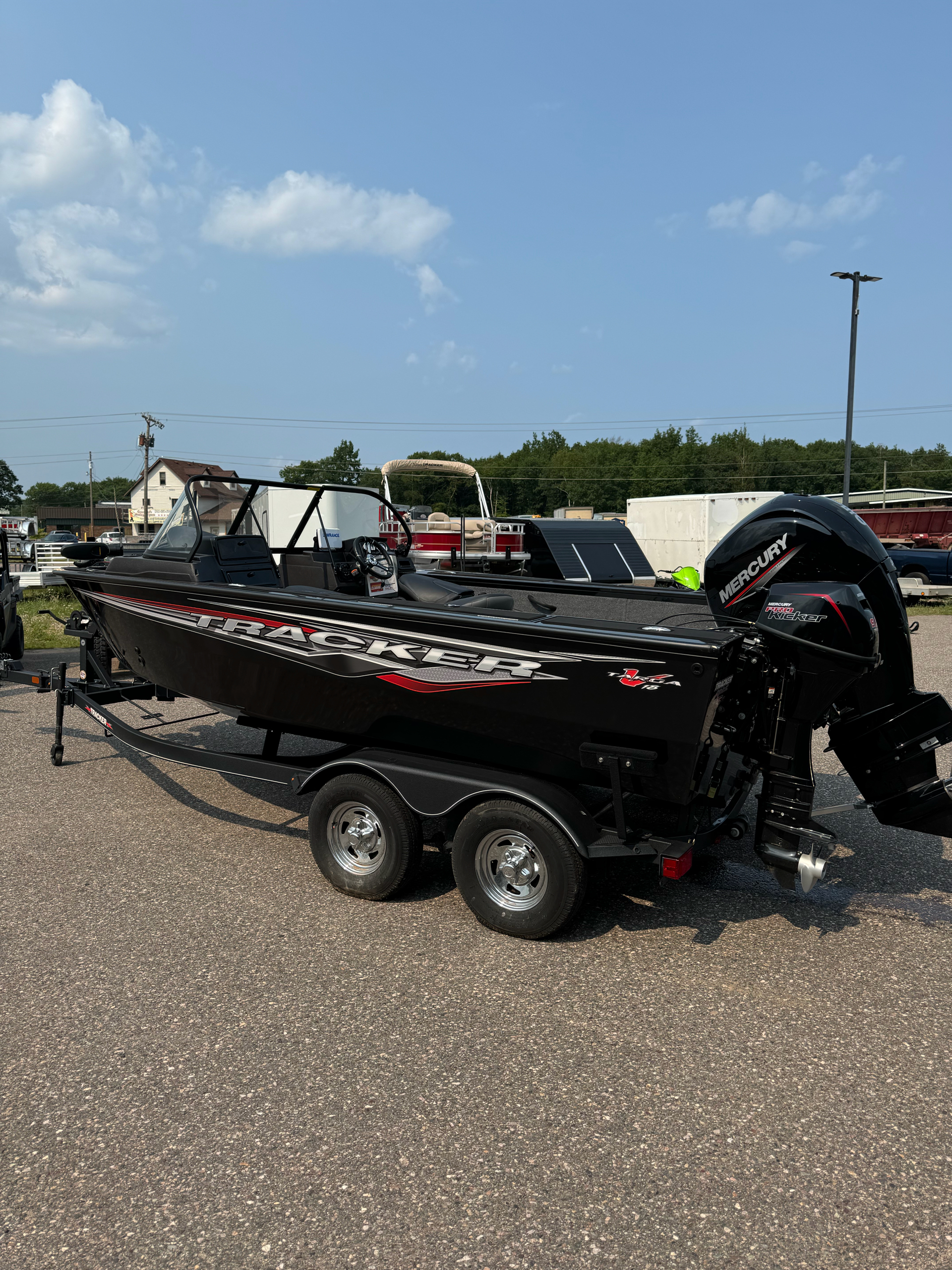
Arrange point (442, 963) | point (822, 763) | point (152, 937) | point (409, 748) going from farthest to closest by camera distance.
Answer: point (822, 763)
point (409, 748)
point (152, 937)
point (442, 963)

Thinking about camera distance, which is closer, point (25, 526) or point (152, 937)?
point (152, 937)

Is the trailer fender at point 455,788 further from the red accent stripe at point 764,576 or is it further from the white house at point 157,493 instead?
the white house at point 157,493

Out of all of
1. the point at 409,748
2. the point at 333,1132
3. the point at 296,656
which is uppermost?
the point at 296,656

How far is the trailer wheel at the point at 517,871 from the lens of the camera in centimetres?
362

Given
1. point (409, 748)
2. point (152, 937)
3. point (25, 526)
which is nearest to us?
point (152, 937)

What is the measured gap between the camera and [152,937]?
381 centimetres

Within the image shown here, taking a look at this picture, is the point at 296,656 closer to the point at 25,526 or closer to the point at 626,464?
the point at 25,526

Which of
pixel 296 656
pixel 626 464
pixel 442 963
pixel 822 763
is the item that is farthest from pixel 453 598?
pixel 626 464

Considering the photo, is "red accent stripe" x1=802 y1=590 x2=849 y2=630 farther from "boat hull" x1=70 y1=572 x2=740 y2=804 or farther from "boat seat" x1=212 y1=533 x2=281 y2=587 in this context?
"boat seat" x1=212 y1=533 x2=281 y2=587

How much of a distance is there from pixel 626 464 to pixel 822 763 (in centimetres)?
9365

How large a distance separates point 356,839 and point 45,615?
1269 cm

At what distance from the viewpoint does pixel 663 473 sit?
9012 cm

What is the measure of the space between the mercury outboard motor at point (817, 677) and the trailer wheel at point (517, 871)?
0.82 m

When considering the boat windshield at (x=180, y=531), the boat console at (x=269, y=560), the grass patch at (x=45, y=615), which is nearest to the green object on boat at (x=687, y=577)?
the boat console at (x=269, y=560)
